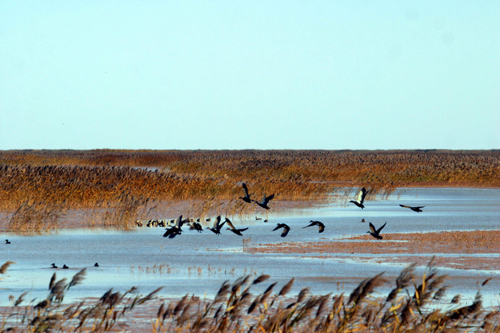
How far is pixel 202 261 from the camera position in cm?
1370

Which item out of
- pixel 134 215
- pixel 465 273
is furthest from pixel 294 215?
pixel 465 273

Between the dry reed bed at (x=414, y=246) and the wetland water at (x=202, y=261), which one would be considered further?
the dry reed bed at (x=414, y=246)

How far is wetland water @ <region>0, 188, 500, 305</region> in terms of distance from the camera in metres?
10.7

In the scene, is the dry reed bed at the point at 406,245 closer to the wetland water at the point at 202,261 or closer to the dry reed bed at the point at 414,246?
the dry reed bed at the point at 414,246

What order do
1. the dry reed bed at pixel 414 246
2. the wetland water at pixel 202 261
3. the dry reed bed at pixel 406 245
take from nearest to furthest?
the wetland water at pixel 202 261
the dry reed bed at pixel 414 246
the dry reed bed at pixel 406 245

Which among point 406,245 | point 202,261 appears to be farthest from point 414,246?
point 202,261

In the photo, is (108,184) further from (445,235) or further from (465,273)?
(465,273)

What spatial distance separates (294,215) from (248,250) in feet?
31.1

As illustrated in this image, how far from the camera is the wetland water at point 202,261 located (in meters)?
10.7

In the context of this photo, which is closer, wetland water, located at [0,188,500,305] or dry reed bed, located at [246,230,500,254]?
wetland water, located at [0,188,500,305]

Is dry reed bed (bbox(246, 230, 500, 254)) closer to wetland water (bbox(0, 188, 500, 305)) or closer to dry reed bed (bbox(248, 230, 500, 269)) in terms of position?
dry reed bed (bbox(248, 230, 500, 269))

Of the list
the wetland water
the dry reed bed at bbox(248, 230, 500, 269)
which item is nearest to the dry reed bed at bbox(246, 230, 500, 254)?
the dry reed bed at bbox(248, 230, 500, 269)

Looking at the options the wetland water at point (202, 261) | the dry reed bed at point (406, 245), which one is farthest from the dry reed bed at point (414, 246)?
the wetland water at point (202, 261)

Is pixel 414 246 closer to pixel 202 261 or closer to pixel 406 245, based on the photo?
pixel 406 245
